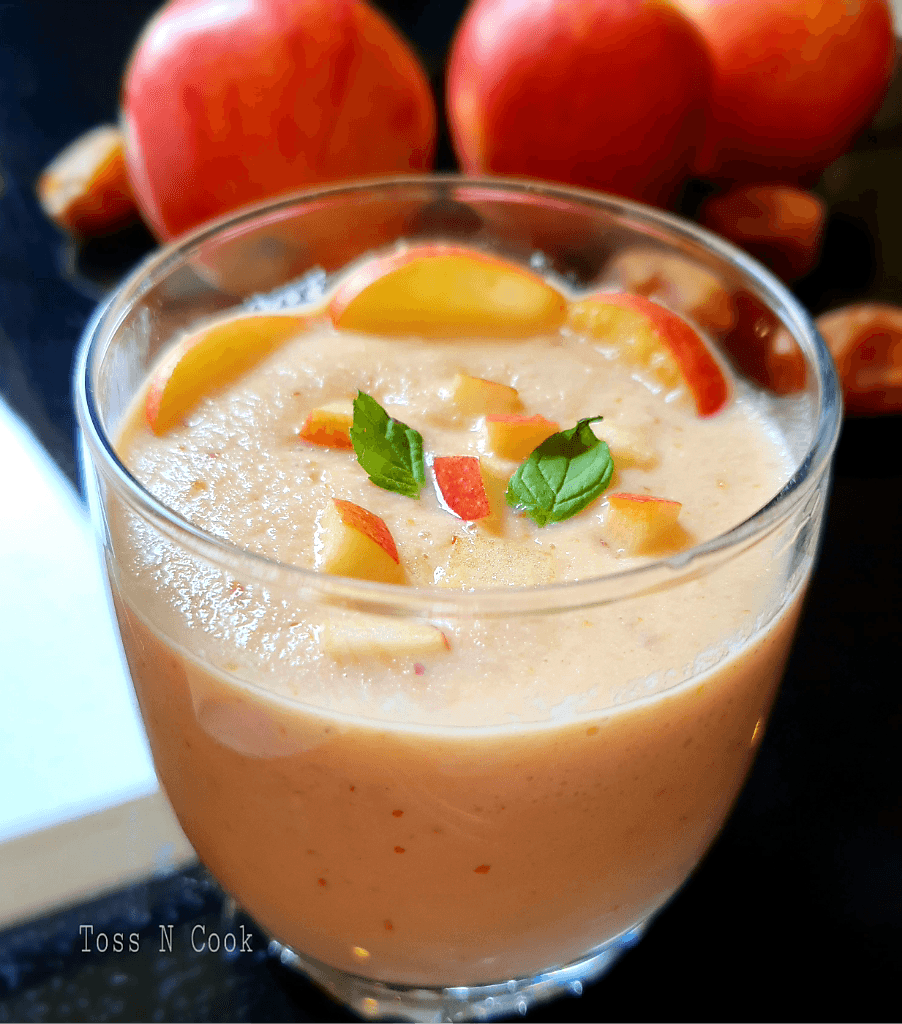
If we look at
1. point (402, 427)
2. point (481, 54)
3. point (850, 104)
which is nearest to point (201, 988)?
point (402, 427)

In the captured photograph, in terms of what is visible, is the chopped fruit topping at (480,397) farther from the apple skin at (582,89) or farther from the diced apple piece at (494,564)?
the apple skin at (582,89)

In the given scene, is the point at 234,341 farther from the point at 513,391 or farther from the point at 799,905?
the point at 799,905

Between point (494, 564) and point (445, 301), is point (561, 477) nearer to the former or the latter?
point (494, 564)

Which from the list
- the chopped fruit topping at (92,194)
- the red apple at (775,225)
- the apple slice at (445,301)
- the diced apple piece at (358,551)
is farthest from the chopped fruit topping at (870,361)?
the chopped fruit topping at (92,194)

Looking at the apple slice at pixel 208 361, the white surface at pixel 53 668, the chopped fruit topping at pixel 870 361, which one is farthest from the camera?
the chopped fruit topping at pixel 870 361

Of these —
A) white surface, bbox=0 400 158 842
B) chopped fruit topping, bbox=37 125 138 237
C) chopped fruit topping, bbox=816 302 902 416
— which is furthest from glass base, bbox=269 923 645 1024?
chopped fruit topping, bbox=37 125 138 237

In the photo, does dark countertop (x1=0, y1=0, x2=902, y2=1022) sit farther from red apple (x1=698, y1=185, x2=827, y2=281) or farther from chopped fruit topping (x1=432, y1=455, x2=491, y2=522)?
chopped fruit topping (x1=432, y1=455, x2=491, y2=522)
